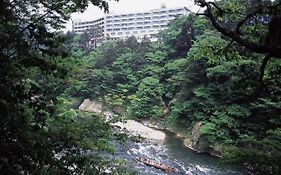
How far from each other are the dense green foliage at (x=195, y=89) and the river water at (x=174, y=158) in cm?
162

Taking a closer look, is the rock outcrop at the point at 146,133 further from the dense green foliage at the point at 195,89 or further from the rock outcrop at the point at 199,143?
the dense green foliage at the point at 195,89

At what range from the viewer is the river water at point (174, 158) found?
54.5 feet

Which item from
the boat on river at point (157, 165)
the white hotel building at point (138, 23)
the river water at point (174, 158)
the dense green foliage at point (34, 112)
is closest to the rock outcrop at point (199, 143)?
the river water at point (174, 158)

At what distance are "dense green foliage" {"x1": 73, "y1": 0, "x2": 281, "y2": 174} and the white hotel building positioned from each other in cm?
2845

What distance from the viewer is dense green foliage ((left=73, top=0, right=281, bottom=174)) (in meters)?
5.75

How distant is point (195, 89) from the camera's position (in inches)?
990

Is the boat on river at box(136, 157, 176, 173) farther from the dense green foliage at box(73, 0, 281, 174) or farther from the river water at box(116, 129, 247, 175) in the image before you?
the dense green foliage at box(73, 0, 281, 174)

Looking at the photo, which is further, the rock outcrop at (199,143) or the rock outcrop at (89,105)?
the rock outcrop at (89,105)

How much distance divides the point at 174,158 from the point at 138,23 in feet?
185

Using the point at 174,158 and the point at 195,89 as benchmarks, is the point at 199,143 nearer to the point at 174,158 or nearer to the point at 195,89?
the point at 174,158

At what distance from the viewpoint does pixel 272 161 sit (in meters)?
4.82

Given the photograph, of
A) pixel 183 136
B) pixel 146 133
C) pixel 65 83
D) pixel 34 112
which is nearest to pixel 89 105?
pixel 146 133

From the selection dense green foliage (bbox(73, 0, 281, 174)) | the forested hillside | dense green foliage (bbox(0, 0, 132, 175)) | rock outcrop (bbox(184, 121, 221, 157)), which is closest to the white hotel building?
dense green foliage (bbox(73, 0, 281, 174))

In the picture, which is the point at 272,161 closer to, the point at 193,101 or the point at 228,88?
the point at 228,88
